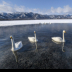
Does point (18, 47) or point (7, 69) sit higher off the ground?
point (18, 47)

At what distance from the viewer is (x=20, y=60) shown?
5113 mm

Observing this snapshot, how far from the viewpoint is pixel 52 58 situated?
17.2ft

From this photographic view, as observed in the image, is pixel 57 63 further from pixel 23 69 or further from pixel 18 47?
pixel 18 47

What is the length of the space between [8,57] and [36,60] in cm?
210

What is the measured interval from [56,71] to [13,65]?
254 cm

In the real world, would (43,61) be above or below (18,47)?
below

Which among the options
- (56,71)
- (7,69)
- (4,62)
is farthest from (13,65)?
(56,71)

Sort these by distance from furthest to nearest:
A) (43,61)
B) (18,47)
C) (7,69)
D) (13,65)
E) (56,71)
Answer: (18,47) → (43,61) → (13,65) → (7,69) → (56,71)

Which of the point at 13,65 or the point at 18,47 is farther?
the point at 18,47

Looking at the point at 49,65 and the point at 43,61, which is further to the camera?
the point at 43,61

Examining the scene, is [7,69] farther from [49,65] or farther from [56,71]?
[56,71]

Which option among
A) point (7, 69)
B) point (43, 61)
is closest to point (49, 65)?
point (43, 61)

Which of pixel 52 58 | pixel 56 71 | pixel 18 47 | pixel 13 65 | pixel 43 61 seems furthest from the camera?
pixel 18 47

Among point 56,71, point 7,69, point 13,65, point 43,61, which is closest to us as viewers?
point 56,71
